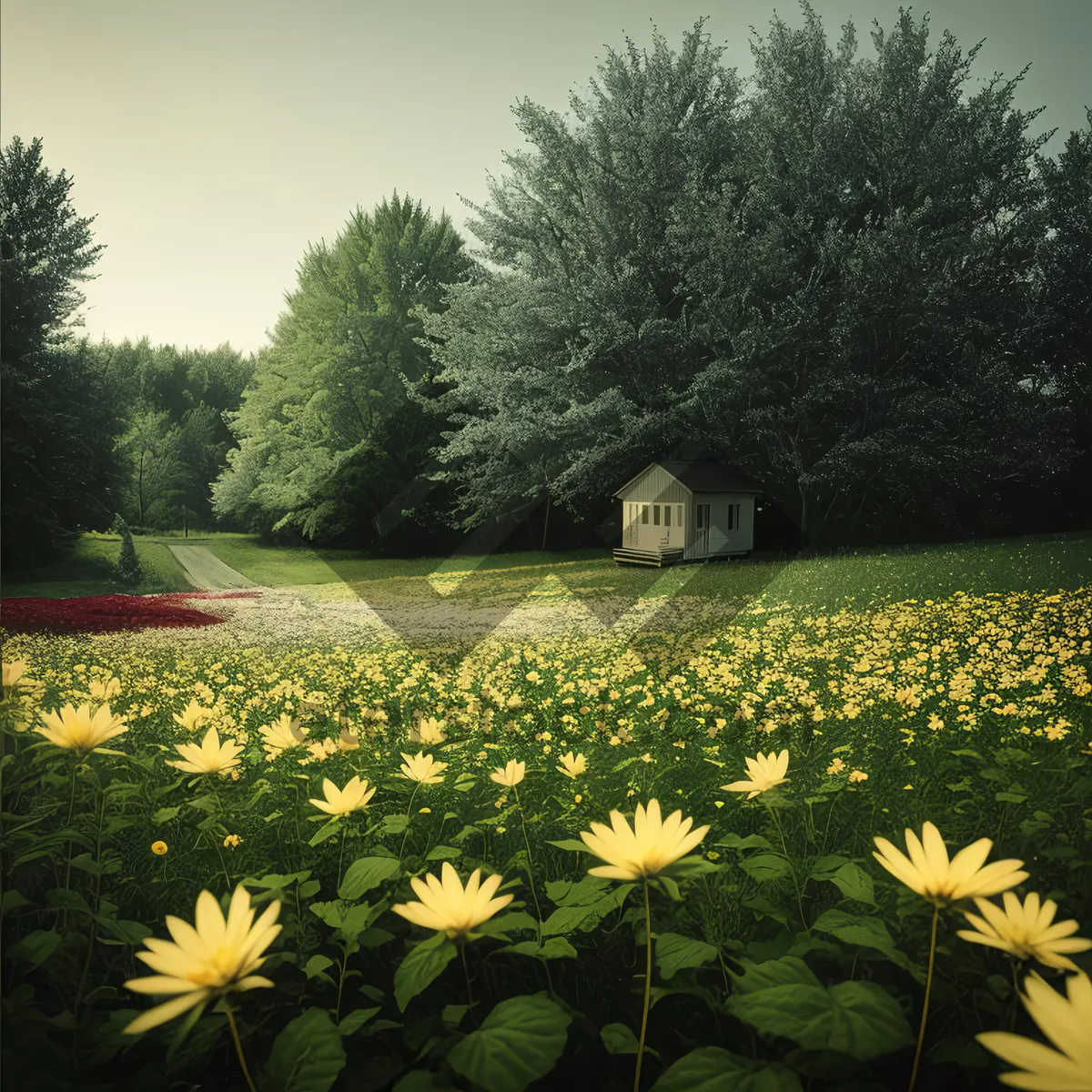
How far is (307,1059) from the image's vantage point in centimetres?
51

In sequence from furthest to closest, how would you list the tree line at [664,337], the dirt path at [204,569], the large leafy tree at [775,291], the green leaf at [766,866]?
1. the dirt path at [204,569]
2. the large leafy tree at [775,291]
3. the tree line at [664,337]
4. the green leaf at [766,866]

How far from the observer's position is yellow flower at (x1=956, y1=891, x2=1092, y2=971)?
18.0 inches

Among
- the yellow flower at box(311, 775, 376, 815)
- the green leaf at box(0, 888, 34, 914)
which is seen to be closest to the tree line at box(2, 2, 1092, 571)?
the green leaf at box(0, 888, 34, 914)

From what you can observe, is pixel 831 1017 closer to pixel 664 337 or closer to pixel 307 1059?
pixel 307 1059

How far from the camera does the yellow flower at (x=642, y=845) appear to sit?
1.64ft

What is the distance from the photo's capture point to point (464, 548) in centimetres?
242

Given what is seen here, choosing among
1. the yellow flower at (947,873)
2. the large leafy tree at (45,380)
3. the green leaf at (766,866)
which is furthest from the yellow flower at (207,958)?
the large leafy tree at (45,380)

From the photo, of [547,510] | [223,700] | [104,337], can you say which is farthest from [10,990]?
[547,510]

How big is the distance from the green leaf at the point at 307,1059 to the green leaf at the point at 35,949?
0.97ft

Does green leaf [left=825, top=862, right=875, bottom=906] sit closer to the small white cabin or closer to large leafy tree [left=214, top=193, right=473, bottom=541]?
the small white cabin

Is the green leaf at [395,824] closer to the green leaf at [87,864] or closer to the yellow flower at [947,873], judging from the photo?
the green leaf at [87,864]

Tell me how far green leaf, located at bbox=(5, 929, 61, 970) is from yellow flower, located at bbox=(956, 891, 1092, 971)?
2.63ft

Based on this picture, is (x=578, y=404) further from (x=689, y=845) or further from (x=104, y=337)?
(x=689, y=845)

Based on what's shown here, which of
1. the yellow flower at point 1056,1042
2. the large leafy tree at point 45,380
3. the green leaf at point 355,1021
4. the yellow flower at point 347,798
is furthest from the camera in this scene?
the large leafy tree at point 45,380
